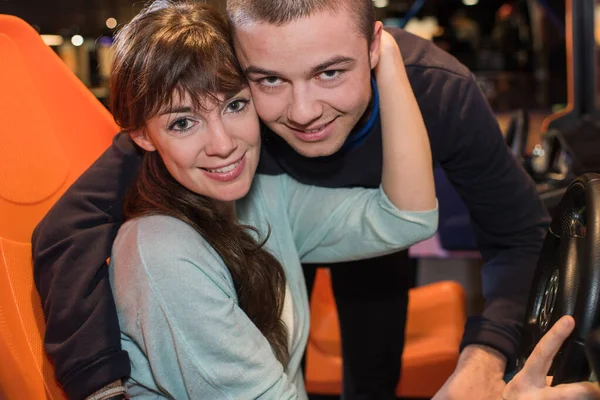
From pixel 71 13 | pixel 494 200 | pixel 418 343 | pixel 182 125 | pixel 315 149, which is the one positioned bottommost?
pixel 418 343

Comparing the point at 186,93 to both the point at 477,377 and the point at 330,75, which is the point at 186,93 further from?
the point at 477,377

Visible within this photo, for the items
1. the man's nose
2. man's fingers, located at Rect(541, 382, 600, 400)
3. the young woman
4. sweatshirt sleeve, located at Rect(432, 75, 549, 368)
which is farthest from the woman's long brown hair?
man's fingers, located at Rect(541, 382, 600, 400)

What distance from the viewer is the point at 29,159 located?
1560 millimetres

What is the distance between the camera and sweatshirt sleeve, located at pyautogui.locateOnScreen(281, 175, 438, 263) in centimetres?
159

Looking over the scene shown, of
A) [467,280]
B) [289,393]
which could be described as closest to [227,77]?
[289,393]

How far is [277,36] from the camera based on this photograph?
1.40m

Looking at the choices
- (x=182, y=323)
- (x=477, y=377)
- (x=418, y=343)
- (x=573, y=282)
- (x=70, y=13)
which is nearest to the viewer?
(x=573, y=282)

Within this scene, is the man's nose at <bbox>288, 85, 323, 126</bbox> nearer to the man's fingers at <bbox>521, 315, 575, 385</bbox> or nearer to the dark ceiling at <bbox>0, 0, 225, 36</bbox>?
the man's fingers at <bbox>521, 315, 575, 385</bbox>

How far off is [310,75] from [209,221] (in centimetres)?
33

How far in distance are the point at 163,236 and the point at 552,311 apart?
24.8 inches

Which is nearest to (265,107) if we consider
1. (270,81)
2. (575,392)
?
(270,81)

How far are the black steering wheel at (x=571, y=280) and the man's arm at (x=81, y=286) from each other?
27.2 inches

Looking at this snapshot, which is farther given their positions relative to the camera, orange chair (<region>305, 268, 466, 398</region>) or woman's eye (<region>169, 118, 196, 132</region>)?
orange chair (<region>305, 268, 466, 398</region>)

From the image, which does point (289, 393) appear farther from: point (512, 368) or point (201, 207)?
point (512, 368)
